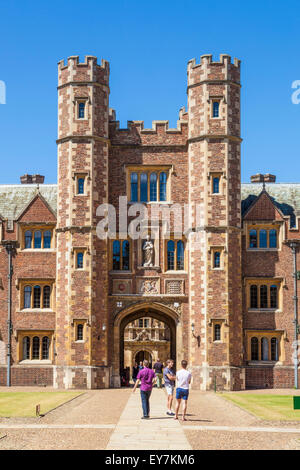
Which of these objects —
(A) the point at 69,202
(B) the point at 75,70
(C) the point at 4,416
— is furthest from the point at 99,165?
(C) the point at 4,416

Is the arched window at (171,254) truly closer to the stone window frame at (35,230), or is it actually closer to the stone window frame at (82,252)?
the stone window frame at (82,252)

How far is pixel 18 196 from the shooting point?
130ft

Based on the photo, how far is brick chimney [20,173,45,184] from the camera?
1716 inches

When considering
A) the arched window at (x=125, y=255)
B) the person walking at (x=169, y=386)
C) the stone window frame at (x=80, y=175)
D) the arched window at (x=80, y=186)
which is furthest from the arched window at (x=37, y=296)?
the person walking at (x=169, y=386)

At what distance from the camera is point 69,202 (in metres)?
34.5

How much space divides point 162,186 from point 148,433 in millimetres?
21929

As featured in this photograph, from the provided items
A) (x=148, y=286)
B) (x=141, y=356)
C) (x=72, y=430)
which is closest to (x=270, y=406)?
(x=72, y=430)

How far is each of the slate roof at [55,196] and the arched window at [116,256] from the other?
4.61 metres

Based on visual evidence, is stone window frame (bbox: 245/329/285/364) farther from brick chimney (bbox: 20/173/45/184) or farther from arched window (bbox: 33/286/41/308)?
brick chimney (bbox: 20/173/45/184)

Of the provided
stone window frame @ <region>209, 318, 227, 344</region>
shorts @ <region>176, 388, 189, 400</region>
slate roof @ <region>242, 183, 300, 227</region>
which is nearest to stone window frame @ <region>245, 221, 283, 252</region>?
slate roof @ <region>242, 183, 300, 227</region>

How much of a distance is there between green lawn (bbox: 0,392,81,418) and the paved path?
2.96 meters

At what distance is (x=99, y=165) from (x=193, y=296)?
845cm
